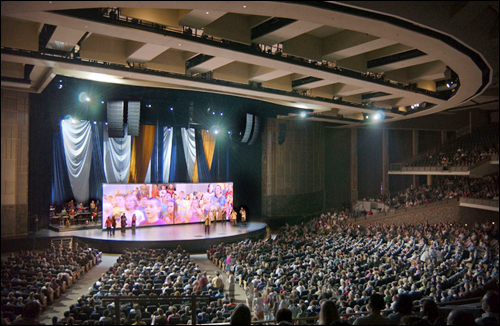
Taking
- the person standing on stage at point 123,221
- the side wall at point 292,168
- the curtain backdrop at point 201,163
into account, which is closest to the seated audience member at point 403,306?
the person standing on stage at point 123,221

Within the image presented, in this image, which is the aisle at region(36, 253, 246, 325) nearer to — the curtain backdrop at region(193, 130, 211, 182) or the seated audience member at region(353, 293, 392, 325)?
the seated audience member at region(353, 293, 392, 325)

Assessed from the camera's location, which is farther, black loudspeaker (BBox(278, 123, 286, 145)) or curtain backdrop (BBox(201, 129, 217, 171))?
black loudspeaker (BBox(278, 123, 286, 145))

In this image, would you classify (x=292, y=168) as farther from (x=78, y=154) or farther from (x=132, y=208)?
(x=78, y=154)

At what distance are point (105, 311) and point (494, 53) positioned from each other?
978cm

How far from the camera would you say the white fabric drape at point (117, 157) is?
21663 millimetres

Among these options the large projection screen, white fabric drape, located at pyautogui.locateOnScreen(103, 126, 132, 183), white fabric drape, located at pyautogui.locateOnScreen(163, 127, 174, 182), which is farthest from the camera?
white fabric drape, located at pyautogui.locateOnScreen(163, 127, 174, 182)

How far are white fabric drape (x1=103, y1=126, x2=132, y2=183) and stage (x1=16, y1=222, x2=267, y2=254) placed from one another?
10.6 feet

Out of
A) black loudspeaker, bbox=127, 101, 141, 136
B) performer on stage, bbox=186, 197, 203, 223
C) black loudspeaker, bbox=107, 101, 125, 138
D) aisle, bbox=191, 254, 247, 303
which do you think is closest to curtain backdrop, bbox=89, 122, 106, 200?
black loudspeaker, bbox=107, 101, 125, 138

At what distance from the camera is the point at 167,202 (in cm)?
2180

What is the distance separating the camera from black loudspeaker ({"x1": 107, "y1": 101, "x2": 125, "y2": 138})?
18.7 meters

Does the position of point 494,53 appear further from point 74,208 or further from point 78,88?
point 74,208

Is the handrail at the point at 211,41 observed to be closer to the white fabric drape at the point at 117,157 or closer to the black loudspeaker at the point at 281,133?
the black loudspeaker at the point at 281,133

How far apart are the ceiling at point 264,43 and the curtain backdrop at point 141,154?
6943 mm

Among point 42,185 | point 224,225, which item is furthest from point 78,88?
point 224,225
